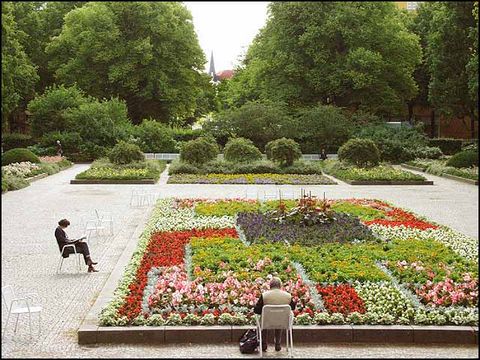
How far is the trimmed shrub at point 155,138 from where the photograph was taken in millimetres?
44062

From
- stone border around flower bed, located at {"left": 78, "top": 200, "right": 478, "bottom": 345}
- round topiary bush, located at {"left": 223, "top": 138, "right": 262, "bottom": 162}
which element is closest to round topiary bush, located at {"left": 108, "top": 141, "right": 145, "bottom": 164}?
round topiary bush, located at {"left": 223, "top": 138, "right": 262, "bottom": 162}

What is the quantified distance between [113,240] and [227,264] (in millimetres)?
4597

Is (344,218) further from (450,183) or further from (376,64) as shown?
(376,64)

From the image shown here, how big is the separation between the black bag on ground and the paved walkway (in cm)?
13

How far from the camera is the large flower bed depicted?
30.3 feet

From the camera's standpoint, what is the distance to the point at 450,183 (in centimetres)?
3098

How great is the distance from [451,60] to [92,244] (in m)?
35.3

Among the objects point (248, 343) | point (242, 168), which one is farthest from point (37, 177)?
point (248, 343)

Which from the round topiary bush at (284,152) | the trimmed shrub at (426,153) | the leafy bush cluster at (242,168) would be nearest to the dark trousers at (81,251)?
the leafy bush cluster at (242,168)

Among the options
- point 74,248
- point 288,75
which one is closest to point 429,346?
point 74,248

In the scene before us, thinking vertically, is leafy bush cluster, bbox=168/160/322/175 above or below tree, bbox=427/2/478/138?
below

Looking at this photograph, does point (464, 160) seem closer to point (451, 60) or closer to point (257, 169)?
point (257, 169)

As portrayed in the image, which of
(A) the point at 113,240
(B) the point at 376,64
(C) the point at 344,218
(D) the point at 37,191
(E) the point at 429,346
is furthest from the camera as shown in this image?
(B) the point at 376,64

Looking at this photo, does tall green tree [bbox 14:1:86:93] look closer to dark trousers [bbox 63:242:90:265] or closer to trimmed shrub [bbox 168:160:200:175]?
trimmed shrub [bbox 168:160:200:175]
